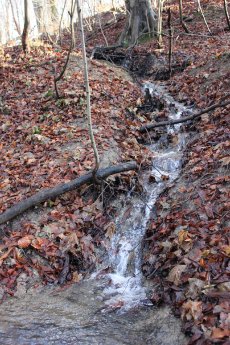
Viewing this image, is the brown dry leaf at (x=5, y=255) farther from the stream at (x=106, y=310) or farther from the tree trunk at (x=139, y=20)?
the tree trunk at (x=139, y=20)

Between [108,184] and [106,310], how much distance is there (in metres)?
2.47

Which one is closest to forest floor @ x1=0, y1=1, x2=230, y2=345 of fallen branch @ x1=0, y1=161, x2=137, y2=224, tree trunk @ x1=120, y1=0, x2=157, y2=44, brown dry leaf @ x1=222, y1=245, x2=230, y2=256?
brown dry leaf @ x1=222, y1=245, x2=230, y2=256

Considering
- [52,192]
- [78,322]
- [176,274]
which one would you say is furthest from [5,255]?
[176,274]

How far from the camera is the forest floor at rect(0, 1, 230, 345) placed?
4.27 meters

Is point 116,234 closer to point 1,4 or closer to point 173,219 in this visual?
point 173,219

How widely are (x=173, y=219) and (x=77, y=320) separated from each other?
2053 millimetres

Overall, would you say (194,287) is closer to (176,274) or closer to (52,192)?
(176,274)

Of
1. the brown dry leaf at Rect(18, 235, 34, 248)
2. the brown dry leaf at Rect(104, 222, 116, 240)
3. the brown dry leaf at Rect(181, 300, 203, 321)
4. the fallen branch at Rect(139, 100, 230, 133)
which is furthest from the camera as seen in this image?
the fallen branch at Rect(139, 100, 230, 133)

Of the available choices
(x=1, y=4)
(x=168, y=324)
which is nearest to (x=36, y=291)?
(x=168, y=324)

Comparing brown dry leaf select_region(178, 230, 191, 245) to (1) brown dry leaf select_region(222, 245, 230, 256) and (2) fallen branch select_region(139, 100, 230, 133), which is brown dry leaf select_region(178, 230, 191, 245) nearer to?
(1) brown dry leaf select_region(222, 245, 230, 256)

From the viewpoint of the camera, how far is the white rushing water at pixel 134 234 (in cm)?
484

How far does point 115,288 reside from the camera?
5016 mm

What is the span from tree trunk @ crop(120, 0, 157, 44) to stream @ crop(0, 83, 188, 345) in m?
11.4

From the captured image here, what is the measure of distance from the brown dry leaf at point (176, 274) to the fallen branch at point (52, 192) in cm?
240
